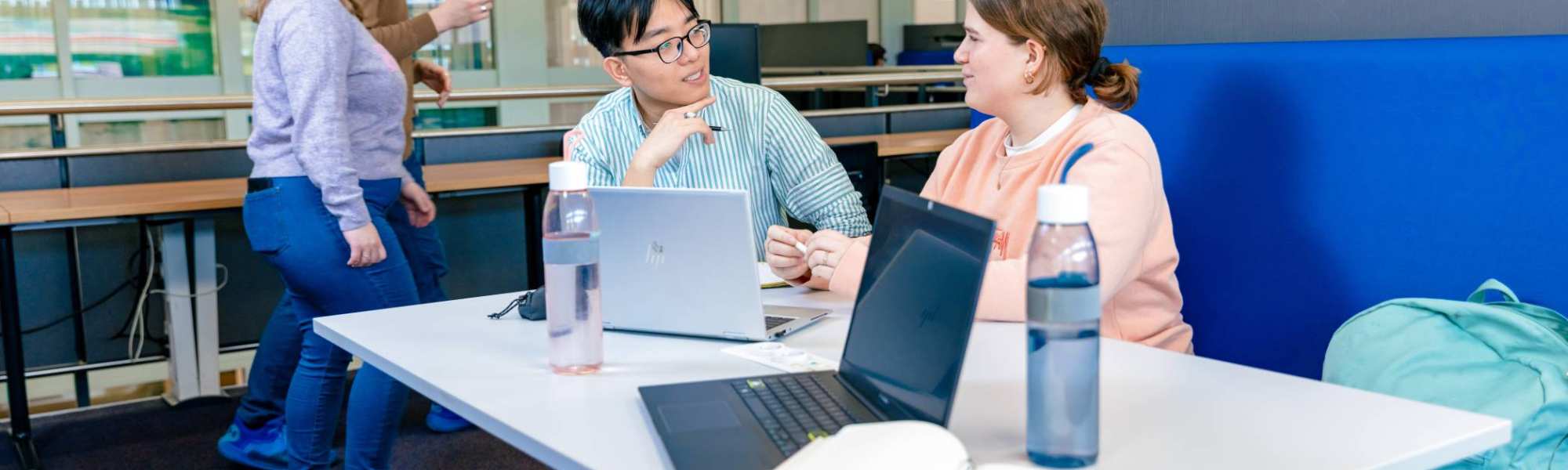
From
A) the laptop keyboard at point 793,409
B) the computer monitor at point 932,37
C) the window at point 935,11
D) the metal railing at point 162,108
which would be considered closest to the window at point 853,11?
the window at point 935,11

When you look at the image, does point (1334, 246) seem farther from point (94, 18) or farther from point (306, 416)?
point (94, 18)

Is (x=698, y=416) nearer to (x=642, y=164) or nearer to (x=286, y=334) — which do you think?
(x=642, y=164)

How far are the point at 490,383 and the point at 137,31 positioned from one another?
245 inches

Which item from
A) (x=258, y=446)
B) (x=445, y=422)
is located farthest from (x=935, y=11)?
(x=258, y=446)

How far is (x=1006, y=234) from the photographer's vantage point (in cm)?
172

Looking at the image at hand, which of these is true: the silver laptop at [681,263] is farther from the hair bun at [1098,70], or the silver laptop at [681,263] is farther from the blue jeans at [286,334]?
the blue jeans at [286,334]

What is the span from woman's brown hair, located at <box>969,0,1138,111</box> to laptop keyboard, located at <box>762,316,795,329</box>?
44cm

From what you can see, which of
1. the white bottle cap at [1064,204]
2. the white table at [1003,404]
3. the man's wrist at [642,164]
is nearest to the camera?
the white bottle cap at [1064,204]

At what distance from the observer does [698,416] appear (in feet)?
4.00

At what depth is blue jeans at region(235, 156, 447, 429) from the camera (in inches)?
114

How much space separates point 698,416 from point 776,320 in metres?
0.45

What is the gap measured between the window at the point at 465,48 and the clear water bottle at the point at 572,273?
6.70 metres

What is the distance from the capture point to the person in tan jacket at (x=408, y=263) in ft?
9.53

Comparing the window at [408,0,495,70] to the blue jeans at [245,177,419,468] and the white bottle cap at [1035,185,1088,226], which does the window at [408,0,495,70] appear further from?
the white bottle cap at [1035,185,1088,226]
